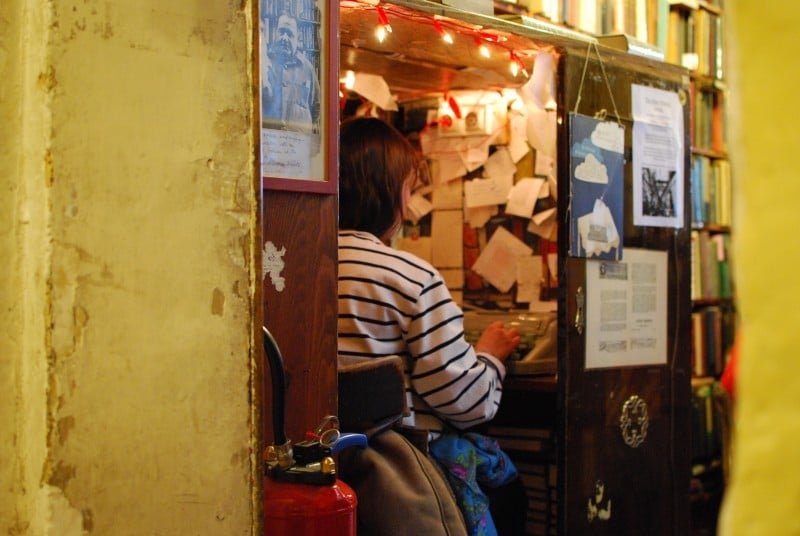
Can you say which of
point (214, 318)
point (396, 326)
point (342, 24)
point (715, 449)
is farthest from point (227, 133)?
point (715, 449)

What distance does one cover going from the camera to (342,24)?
276cm

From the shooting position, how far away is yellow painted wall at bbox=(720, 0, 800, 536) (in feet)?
1.39

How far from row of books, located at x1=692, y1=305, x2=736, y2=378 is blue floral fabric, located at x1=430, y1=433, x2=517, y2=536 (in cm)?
228

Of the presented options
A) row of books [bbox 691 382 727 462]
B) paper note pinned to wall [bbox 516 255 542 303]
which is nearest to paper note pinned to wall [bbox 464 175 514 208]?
paper note pinned to wall [bbox 516 255 542 303]

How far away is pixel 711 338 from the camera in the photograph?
4.76 m

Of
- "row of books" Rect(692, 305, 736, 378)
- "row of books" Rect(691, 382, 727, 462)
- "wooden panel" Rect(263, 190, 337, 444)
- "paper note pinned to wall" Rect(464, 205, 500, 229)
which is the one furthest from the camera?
"row of books" Rect(692, 305, 736, 378)

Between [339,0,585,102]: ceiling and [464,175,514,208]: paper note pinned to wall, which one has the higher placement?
[339,0,585,102]: ceiling

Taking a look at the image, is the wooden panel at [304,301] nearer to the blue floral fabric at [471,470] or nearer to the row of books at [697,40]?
the blue floral fabric at [471,470]

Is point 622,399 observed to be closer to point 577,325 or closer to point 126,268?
point 577,325

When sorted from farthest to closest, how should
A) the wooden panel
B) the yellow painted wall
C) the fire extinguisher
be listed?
the wooden panel → the fire extinguisher → the yellow painted wall

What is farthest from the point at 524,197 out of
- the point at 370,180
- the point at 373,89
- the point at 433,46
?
the point at 370,180

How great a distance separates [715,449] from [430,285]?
2.84 m

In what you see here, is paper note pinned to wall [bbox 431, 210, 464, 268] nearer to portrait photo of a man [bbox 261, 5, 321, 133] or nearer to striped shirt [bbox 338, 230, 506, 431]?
striped shirt [bbox 338, 230, 506, 431]

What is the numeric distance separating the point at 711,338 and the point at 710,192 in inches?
29.2
